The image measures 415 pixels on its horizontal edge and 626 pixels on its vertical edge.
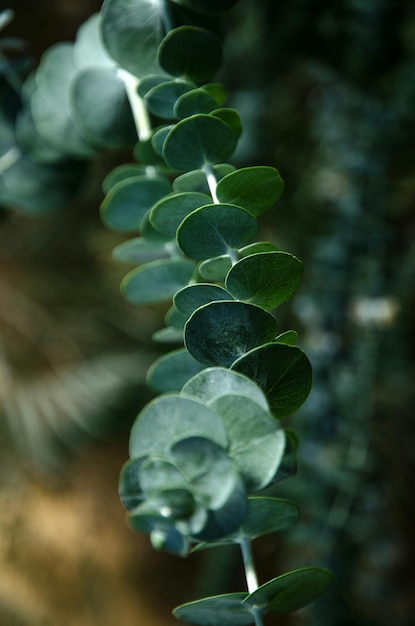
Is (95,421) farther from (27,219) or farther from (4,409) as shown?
(27,219)

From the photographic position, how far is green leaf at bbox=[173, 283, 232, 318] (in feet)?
0.66

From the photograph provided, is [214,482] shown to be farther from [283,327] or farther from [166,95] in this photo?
[283,327]

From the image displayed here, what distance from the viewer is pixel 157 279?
0.27 meters

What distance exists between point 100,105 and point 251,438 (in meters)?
0.18

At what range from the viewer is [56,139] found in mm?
321

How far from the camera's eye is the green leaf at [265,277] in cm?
19

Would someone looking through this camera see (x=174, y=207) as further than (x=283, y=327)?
No

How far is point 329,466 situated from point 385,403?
77 millimetres

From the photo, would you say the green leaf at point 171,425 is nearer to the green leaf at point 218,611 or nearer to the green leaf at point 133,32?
the green leaf at point 218,611

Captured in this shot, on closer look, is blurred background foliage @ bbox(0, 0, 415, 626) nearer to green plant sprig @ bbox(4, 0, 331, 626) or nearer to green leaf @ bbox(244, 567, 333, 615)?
green plant sprig @ bbox(4, 0, 331, 626)

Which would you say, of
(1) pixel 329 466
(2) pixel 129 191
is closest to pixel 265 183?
(2) pixel 129 191

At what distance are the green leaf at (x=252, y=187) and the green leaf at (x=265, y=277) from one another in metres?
0.04

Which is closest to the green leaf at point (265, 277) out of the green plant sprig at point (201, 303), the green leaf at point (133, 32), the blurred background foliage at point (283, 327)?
the green plant sprig at point (201, 303)

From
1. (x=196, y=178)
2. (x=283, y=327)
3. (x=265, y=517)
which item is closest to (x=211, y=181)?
(x=196, y=178)
